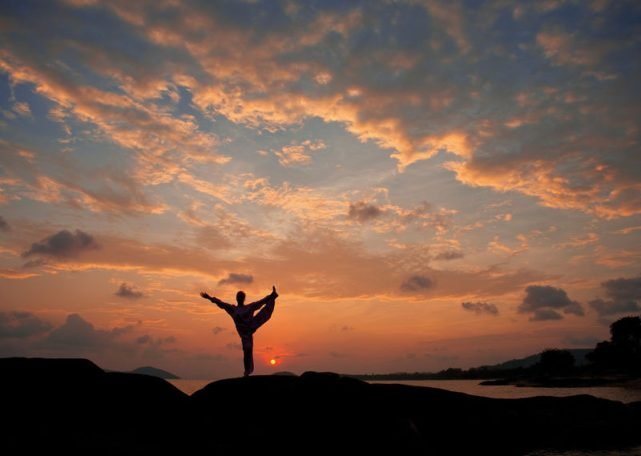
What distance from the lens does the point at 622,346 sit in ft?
287

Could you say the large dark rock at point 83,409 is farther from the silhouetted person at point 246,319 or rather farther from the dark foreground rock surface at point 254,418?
the silhouetted person at point 246,319

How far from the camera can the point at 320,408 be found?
11398mm

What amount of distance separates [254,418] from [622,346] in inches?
4012

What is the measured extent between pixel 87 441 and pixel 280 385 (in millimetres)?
5142

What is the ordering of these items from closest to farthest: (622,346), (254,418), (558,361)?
(254,418)
(622,346)
(558,361)

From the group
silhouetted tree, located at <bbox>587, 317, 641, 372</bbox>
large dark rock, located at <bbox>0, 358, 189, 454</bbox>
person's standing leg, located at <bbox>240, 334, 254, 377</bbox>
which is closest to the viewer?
large dark rock, located at <bbox>0, 358, 189, 454</bbox>

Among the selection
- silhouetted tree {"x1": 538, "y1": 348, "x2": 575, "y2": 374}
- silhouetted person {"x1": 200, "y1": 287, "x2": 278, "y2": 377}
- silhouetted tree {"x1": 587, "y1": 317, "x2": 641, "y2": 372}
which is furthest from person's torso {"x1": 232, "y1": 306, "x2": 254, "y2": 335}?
silhouetted tree {"x1": 538, "y1": 348, "x2": 575, "y2": 374}

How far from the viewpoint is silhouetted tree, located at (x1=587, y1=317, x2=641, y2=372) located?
85188 millimetres

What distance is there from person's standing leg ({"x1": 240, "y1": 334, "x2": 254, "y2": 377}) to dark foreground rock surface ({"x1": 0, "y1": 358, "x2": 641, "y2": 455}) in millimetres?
3282

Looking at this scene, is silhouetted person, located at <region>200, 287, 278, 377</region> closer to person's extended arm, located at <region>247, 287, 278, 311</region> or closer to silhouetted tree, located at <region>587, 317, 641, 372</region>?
person's extended arm, located at <region>247, 287, 278, 311</region>

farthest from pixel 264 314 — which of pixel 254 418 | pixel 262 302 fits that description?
pixel 254 418

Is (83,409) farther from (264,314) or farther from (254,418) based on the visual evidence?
(264,314)

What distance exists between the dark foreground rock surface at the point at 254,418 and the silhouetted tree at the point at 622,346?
288 feet

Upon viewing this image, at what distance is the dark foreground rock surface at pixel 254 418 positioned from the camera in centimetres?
843
